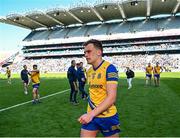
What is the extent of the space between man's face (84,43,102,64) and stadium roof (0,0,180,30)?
190 ft

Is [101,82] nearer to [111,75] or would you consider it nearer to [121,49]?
[111,75]

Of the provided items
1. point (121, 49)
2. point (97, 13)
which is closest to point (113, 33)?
point (121, 49)

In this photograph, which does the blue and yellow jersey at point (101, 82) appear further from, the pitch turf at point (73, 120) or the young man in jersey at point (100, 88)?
A: the pitch turf at point (73, 120)

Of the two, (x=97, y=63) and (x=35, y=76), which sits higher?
(x=97, y=63)

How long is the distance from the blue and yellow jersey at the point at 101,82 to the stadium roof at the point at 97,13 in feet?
190

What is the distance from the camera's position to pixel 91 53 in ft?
11.3

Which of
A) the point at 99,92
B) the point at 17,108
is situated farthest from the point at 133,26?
the point at 99,92

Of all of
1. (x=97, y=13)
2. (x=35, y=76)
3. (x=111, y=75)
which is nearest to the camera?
(x=111, y=75)

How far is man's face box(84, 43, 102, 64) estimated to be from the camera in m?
3.44

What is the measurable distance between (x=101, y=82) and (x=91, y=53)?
14.8 inches

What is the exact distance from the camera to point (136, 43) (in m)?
72.5

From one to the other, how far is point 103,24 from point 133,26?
8656 millimetres

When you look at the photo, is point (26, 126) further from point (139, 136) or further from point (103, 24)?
point (103, 24)

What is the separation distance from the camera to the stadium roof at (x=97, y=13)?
62.2 metres
